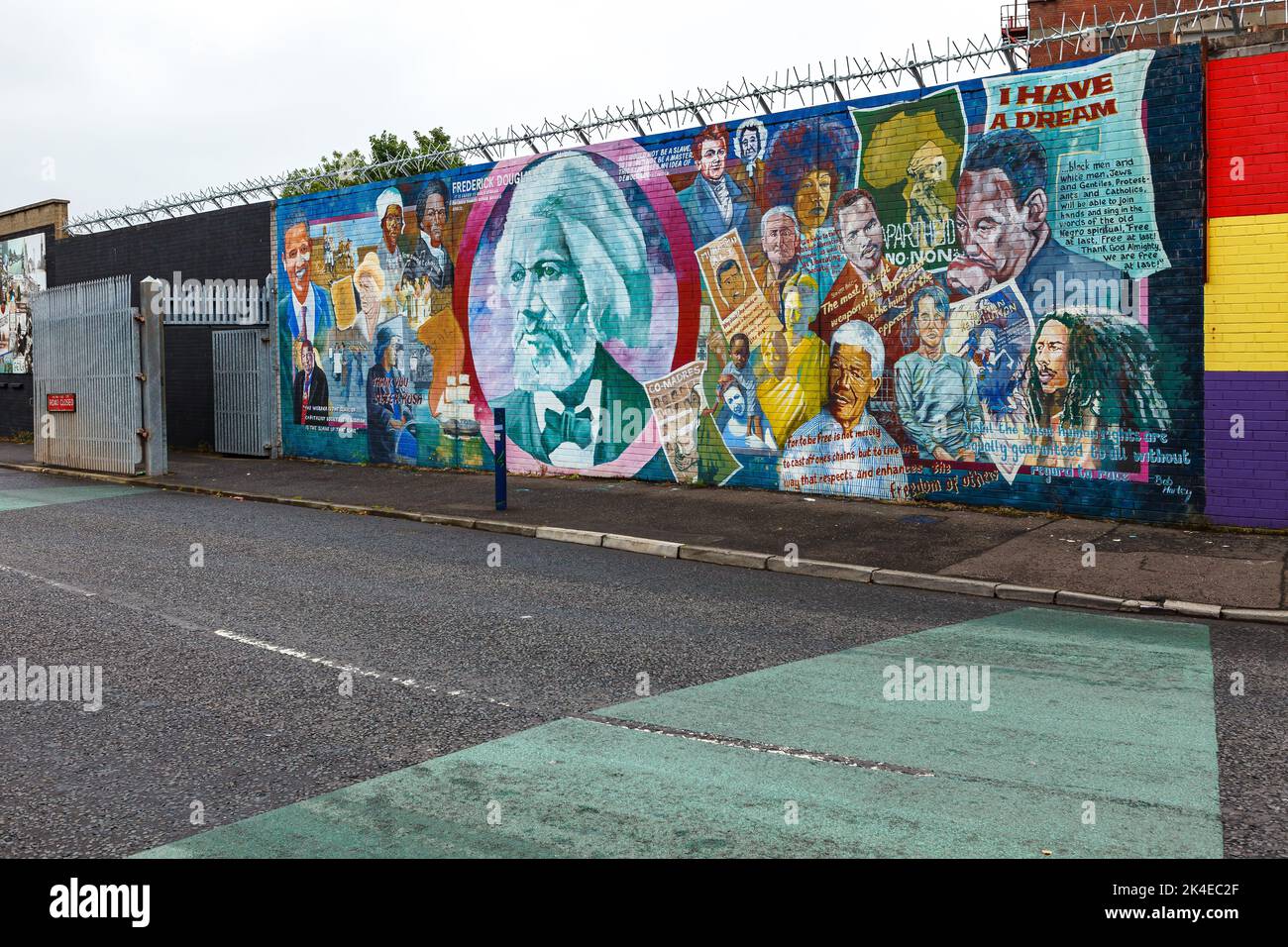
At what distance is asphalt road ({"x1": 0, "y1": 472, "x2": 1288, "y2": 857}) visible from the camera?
15.5 ft

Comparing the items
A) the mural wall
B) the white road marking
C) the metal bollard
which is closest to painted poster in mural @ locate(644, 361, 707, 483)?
the mural wall

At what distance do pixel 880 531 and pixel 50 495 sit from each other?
480 inches

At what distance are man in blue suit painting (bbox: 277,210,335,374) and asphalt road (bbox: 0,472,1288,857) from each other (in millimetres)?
10160

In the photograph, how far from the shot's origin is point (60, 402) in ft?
70.4

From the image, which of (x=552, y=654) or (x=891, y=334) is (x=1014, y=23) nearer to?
(x=891, y=334)

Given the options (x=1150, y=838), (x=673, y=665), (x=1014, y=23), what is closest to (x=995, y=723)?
(x=1150, y=838)

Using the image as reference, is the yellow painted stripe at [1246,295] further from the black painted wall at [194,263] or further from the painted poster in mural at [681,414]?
the black painted wall at [194,263]

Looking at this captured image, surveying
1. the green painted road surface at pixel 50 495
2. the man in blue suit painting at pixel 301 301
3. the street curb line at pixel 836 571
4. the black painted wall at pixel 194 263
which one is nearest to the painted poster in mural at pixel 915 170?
the street curb line at pixel 836 571

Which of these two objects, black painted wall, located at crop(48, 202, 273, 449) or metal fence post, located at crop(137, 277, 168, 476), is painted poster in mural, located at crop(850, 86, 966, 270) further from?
black painted wall, located at crop(48, 202, 273, 449)

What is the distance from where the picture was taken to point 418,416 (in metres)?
19.5

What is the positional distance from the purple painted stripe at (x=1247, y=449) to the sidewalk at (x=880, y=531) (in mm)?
325

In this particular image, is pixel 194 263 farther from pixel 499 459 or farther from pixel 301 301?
pixel 499 459
